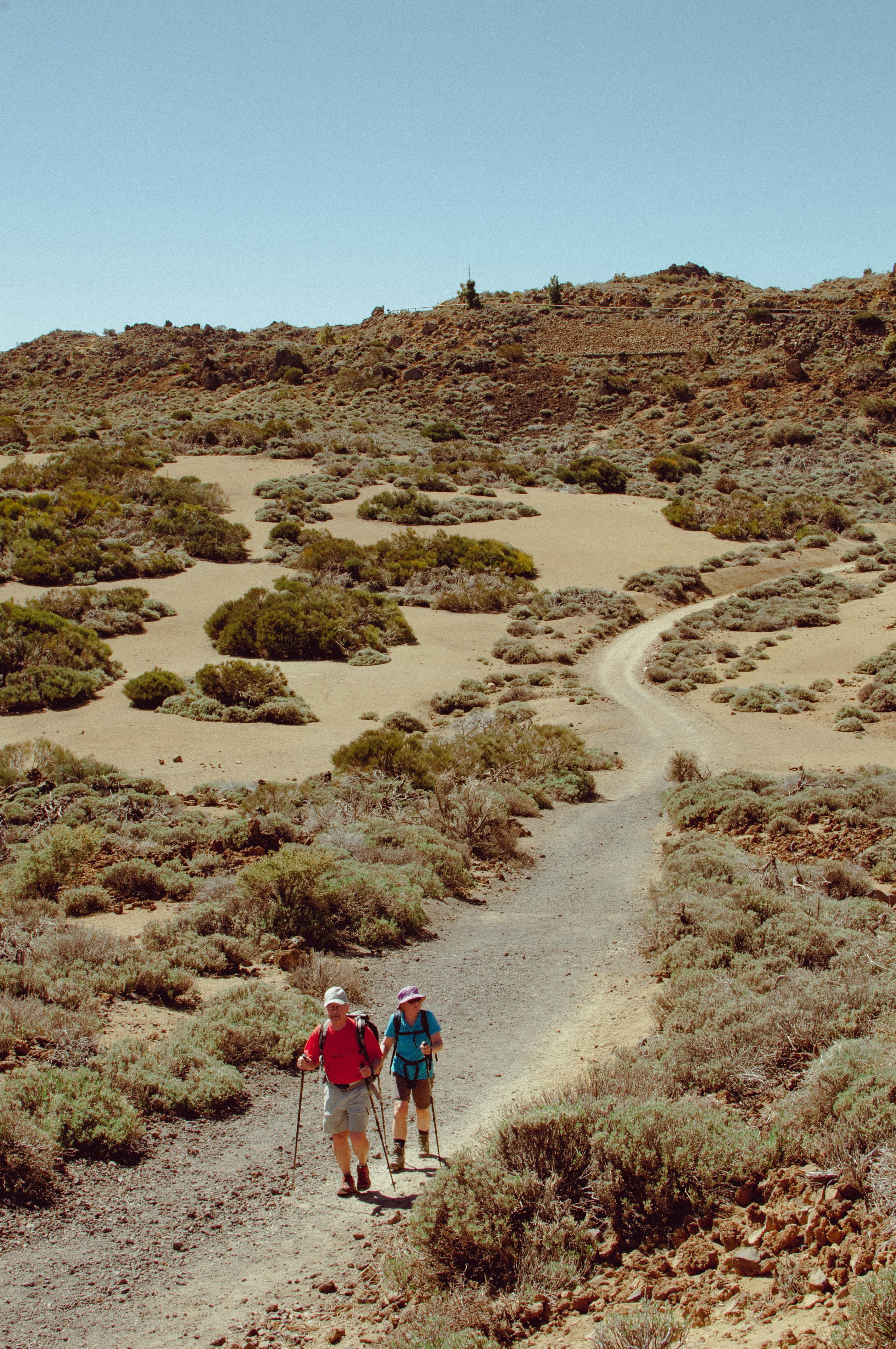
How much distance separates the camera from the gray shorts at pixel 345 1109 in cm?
554

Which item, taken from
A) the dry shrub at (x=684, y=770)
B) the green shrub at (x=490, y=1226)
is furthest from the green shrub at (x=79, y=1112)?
the dry shrub at (x=684, y=770)

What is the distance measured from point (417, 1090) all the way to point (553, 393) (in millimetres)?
64752

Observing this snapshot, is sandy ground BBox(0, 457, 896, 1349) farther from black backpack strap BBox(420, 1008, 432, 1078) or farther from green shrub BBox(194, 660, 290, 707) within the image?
green shrub BBox(194, 660, 290, 707)

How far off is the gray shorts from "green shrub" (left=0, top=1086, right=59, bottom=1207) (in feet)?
5.01

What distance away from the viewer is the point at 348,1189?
5.56m

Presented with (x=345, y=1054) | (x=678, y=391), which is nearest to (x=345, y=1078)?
(x=345, y=1054)

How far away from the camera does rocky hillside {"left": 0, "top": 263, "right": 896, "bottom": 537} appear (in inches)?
1992

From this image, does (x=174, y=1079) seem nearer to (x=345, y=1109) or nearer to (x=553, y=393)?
(x=345, y=1109)

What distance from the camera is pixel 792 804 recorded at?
13430 mm

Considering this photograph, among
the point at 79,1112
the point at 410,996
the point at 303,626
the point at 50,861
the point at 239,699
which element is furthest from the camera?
the point at 303,626

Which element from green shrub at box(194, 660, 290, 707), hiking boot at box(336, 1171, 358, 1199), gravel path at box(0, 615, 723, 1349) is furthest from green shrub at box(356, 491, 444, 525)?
hiking boot at box(336, 1171, 358, 1199)

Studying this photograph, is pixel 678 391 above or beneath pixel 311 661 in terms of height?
above

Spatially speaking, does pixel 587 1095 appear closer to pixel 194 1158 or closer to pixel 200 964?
pixel 194 1158

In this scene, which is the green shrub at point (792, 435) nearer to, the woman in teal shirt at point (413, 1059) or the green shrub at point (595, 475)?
the green shrub at point (595, 475)
